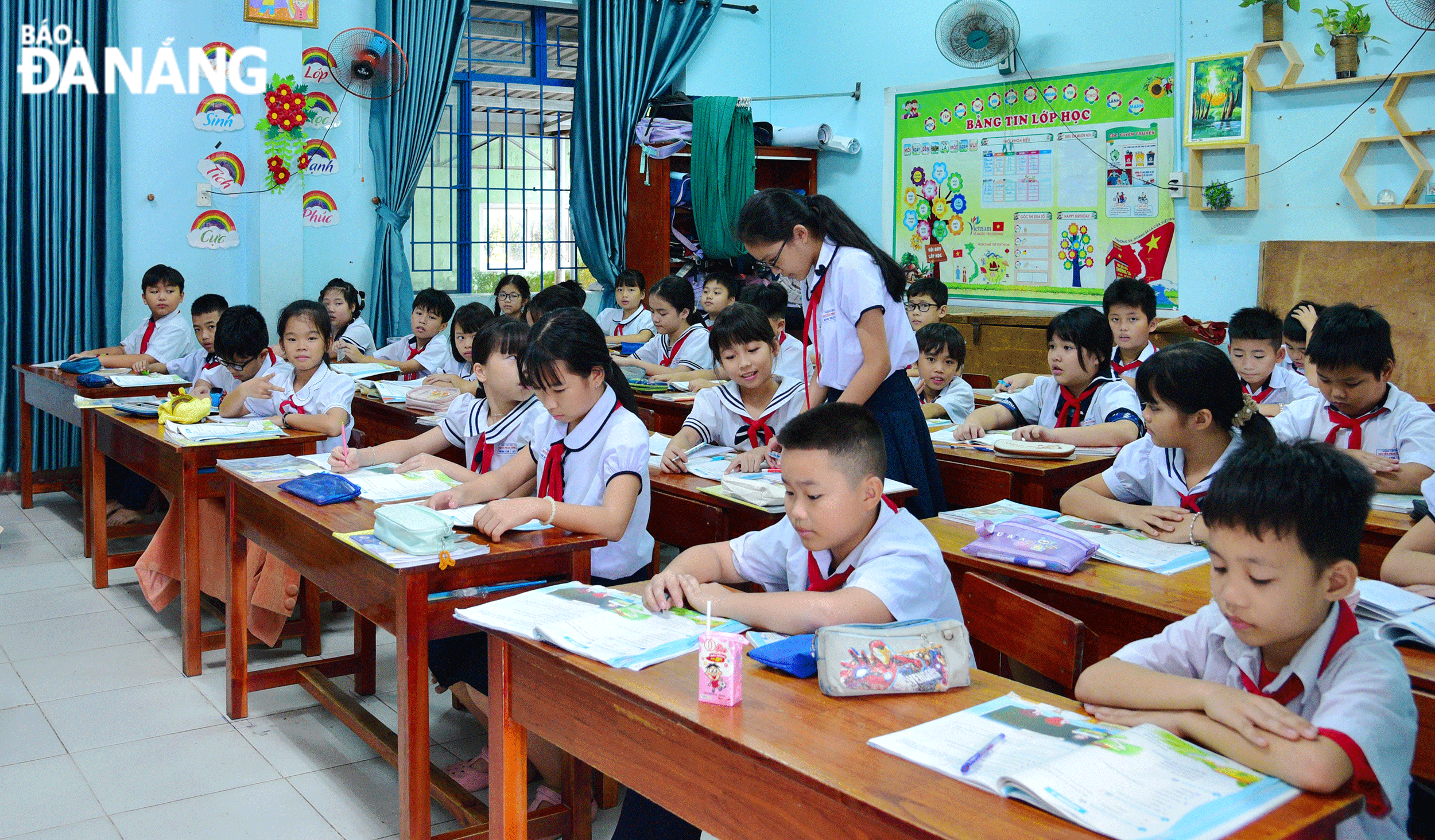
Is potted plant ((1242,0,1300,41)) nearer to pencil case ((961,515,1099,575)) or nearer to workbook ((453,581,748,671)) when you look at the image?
pencil case ((961,515,1099,575))

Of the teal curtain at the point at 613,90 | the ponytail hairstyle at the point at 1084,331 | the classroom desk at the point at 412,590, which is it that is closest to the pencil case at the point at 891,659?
the classroom desk at the point at 412,590

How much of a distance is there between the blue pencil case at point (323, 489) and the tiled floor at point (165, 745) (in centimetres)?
64

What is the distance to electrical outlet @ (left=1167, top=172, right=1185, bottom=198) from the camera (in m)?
5.30

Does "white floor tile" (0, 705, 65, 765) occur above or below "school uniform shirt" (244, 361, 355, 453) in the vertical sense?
below

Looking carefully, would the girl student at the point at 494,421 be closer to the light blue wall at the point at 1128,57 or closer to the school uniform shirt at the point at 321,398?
the school uniform shirt at the point at 321,398

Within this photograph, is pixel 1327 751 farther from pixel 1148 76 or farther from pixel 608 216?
pixel 608 216

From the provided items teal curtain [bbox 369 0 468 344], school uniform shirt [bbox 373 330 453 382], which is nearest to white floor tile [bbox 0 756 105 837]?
school uniform shirt [bbox 373 330 453 382]

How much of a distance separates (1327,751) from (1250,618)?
0.17 metres

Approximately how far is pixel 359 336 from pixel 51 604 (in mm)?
2298

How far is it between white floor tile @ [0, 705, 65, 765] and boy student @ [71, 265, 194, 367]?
2.64m

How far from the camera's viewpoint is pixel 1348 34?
462 centimetres

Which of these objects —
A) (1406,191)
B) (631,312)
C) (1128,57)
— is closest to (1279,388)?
(1406,191)

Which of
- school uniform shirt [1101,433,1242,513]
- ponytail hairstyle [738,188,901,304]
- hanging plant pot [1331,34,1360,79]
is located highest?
hanging plant pot [1331,34,1360,79]

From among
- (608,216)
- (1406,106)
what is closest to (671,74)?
(608,216)
